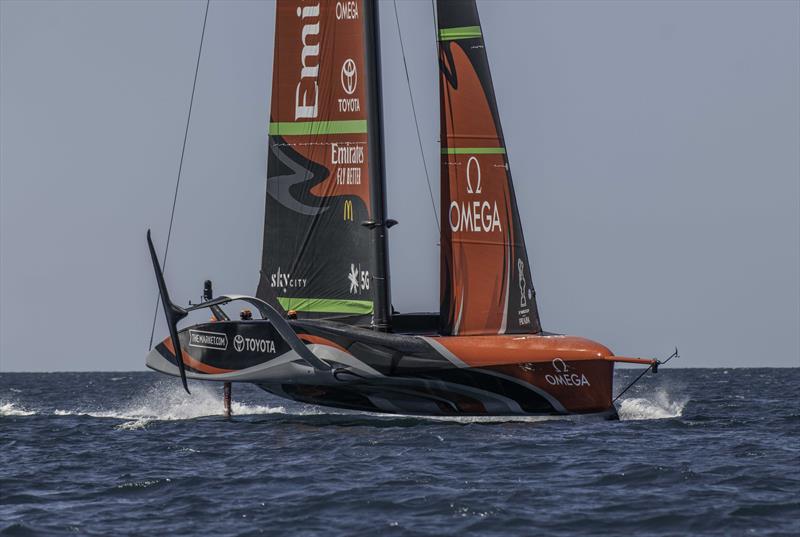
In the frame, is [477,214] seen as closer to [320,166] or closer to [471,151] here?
[471,151]

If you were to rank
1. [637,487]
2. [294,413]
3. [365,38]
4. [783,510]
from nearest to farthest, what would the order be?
[783,510] < [637,487] < [365,38] < [294,413]

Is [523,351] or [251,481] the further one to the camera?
[523,351]

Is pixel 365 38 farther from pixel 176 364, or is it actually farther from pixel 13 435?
pixel 13 435

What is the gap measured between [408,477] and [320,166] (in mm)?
9545

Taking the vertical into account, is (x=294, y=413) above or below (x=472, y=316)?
below

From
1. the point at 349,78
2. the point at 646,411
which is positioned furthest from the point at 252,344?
the point at 646,411

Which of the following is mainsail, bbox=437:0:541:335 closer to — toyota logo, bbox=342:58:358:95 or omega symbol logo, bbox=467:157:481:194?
omega symbol logo, bbox=467:157:481:194

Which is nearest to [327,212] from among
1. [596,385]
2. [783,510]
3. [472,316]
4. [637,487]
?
[472,316]

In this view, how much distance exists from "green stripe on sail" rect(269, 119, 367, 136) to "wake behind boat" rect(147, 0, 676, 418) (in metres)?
0.03

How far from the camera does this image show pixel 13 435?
20922 mm

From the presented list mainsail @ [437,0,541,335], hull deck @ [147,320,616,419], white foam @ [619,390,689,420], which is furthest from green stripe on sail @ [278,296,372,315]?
white foam @ [619,390,689,420]

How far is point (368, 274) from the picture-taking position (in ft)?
72.1

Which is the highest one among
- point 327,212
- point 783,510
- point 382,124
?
point 382,124

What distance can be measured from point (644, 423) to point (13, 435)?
34.7 feet
